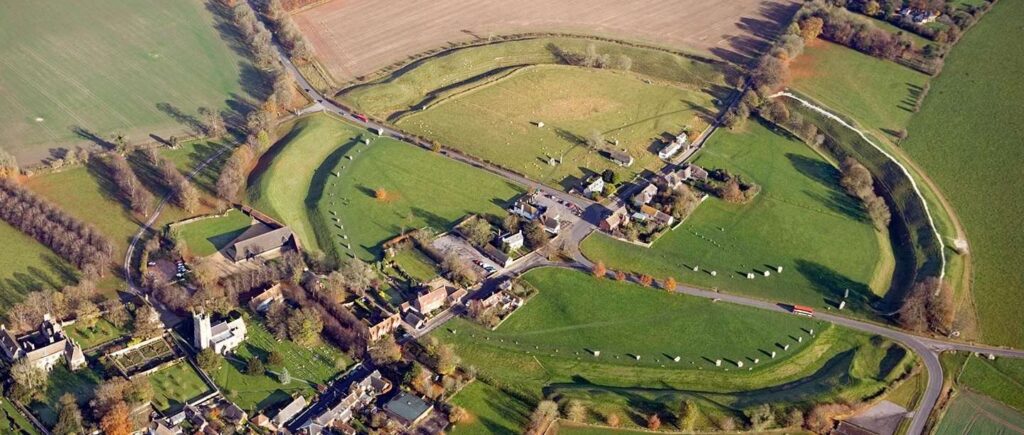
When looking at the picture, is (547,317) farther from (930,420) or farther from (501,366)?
(930,420)

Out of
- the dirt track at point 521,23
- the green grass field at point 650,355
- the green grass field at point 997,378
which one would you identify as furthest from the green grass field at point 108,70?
the green grass field at point 997,378

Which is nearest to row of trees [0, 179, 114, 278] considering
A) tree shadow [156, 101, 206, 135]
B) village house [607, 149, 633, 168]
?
tree shadow [156, 101, 206, 135]

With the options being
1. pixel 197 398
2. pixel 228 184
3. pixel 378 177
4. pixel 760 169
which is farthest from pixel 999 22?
pixel 197 398

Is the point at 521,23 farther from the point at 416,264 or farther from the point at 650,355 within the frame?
the point at 650,355

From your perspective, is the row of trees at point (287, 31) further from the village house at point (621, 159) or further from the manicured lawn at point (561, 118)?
the village house at point (621, 159)

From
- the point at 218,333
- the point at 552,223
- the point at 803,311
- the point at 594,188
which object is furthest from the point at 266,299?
the point at 803,311

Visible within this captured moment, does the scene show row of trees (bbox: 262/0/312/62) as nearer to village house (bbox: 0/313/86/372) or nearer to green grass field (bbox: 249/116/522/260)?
green grass field (bbox: 249/116/522/260)
